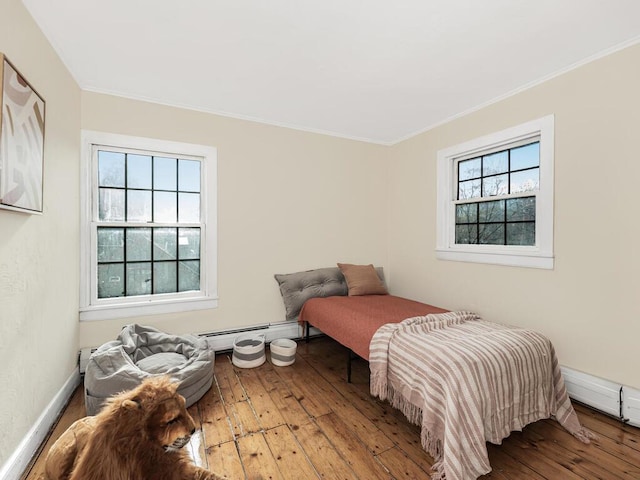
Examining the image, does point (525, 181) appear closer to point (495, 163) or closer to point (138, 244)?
point (495, 163)

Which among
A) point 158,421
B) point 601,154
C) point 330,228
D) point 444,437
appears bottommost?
point 444,437

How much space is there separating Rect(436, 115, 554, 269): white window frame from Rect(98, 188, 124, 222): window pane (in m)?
3.21

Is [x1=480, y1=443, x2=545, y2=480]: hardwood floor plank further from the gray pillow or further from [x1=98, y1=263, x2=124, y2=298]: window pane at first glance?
[x1=98, y1=263, x2=124, y2=298]: window pane

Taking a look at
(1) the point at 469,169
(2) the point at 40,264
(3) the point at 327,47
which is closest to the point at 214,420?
(2) the point at 40,264

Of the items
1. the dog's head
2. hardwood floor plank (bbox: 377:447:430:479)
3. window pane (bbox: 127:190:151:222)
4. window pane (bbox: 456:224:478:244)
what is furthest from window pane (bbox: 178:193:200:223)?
window pane (bbox: 456:224:478:244)

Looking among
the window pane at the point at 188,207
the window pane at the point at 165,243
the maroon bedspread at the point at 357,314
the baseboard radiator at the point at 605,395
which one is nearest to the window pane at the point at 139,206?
the window pane at the point at 165,243

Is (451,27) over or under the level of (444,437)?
over

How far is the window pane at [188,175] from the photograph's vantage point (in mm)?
3043

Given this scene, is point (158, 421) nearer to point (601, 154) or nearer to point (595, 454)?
point (595, 454)

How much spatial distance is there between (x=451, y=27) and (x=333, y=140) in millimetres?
1978

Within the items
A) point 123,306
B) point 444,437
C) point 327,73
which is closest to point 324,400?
point 444,437

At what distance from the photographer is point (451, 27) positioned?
186cm

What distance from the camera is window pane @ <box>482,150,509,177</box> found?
9.35 feet

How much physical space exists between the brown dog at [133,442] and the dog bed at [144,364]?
68 centimetres
